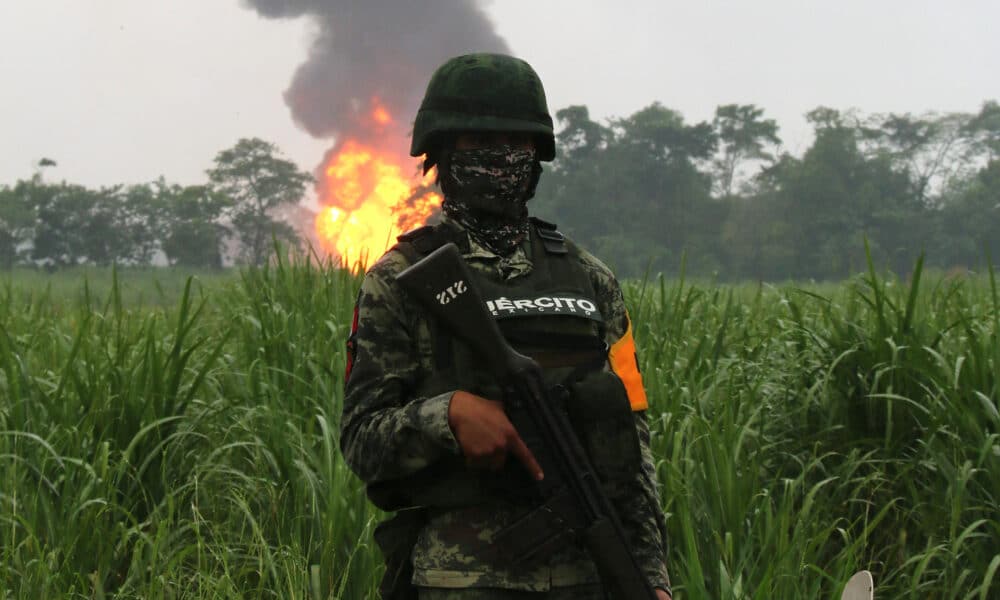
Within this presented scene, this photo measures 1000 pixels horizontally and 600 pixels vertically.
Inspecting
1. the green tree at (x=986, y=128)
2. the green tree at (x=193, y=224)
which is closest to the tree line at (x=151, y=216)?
the green tree at (x=193, y=224)

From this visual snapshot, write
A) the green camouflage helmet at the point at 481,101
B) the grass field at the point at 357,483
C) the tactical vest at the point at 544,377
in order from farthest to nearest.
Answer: the grass field at the point at 357,483, the green camouflage helmet at the point at 481,101, the tactical vest at the point at 544,377

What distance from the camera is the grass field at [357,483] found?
2.89 meters

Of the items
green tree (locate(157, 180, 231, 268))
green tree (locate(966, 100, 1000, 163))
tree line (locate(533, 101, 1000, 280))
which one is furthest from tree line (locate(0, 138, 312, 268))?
green tree (locate(966, 100, 1000, 163))

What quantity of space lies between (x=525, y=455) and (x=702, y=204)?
5888 cm

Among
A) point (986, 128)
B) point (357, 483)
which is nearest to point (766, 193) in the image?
point (986, 128)

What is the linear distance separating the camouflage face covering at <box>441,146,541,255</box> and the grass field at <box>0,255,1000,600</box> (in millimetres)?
1097

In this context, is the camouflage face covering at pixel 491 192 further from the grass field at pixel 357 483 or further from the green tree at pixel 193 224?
the green tree at pixel 193 224

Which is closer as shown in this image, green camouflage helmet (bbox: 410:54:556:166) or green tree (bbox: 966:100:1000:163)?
green camouflage helmet (bbox: 410:54:556:166)

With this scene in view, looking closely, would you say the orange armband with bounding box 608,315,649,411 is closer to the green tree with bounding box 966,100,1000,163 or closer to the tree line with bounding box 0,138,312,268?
the tree line with bounding box 0,138,312,268

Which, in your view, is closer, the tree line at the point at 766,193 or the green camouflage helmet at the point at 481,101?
the green camouflage helmet at the point at 481,101

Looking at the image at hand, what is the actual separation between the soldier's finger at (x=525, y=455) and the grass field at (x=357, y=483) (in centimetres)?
105

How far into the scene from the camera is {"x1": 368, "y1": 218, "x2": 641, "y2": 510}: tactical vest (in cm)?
162

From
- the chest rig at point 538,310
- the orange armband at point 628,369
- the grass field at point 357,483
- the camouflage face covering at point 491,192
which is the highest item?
the camouflage face covering at point 491,192

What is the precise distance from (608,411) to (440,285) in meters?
0.34
